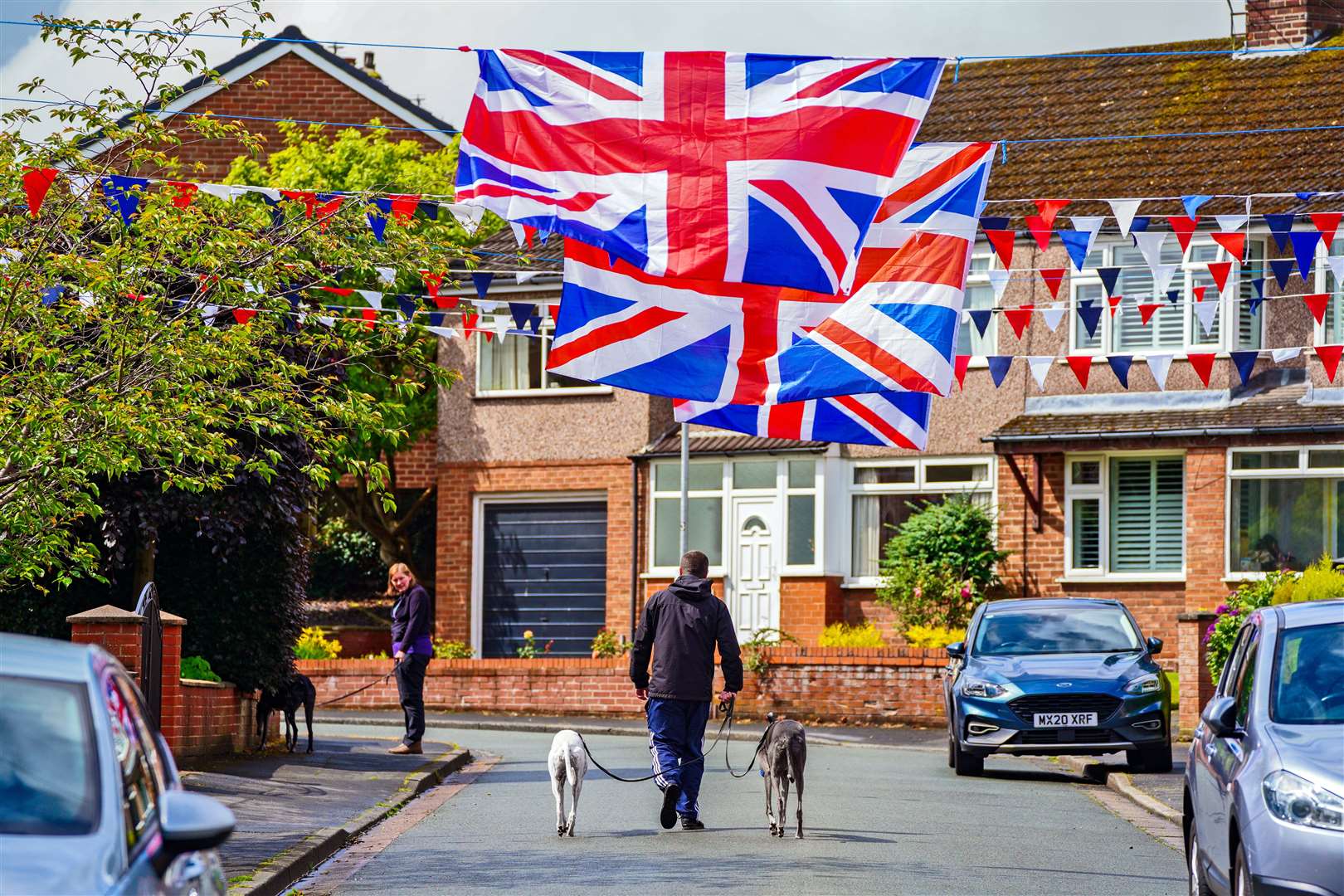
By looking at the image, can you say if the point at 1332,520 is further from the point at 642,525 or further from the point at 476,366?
→ the point at 476,366

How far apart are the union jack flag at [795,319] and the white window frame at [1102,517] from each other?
15684 millimetres

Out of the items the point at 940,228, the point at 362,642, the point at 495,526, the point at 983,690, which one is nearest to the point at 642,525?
the point at 495,526

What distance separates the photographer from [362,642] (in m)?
37.5

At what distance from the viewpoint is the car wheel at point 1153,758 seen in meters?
18.5

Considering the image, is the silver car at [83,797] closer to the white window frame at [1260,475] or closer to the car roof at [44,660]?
the car roof at [44,660]

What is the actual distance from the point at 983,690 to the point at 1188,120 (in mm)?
17019

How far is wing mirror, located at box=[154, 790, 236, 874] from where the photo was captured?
565cm

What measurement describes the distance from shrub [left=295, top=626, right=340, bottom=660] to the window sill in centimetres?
488

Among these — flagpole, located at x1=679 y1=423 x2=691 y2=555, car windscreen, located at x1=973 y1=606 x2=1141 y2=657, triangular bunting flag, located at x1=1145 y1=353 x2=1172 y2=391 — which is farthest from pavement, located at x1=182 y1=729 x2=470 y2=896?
triangular bunting flag, located at x1=1145 y1=353 x2=1172 y2=391

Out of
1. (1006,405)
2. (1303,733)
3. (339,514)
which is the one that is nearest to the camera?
(1303,733)

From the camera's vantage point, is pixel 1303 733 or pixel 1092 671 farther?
pixel 1092 671

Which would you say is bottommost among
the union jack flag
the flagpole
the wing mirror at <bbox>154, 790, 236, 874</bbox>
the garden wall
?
the garden wall

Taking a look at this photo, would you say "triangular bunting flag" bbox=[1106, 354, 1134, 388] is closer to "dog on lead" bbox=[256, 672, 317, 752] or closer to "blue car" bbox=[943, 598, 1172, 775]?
"blue car" bbox=[943, 598, 1172, 775]

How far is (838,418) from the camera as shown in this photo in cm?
1631
